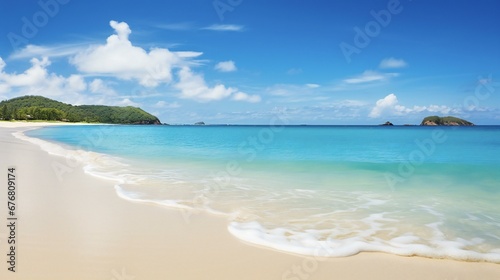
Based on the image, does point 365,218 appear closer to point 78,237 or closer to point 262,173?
point 78,237

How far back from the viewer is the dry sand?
4.32 metres

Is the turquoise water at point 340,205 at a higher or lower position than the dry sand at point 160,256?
higher

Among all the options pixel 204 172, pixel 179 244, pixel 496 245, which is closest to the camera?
pixel 179 244

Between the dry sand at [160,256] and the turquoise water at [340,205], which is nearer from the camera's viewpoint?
the dry sand at [160,256]

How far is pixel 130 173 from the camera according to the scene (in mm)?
12852

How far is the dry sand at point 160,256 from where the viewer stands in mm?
4320

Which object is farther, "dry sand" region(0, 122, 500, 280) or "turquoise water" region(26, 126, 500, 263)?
"turquoise water" region(26, 126, 500, 263)

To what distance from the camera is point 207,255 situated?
4.88 metres

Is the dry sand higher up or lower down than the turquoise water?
→ lower down

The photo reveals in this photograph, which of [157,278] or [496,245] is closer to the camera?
[157,278]

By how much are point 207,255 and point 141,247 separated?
1.01 meters

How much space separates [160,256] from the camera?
4.76 meters

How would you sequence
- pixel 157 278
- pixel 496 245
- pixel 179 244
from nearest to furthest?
pixel 157 278 → pixel 179 244 → pixel 496 245

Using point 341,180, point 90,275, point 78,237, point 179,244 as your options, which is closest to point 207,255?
point 179,244
